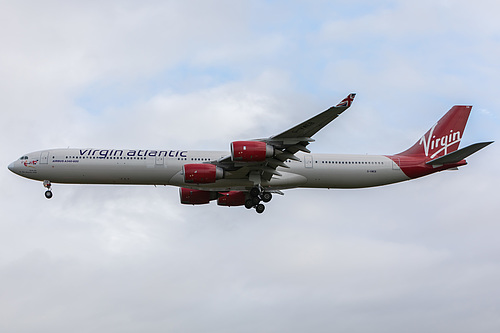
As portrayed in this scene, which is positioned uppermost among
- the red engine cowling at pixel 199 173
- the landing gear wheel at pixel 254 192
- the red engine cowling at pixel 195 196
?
the red engine cowling at pixel 195 196

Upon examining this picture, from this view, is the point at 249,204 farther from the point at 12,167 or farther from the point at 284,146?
the point at 12,167

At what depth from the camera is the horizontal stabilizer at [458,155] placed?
172 feet

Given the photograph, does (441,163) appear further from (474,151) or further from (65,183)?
(65,183)

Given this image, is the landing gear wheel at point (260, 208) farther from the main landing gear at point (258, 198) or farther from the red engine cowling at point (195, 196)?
the red engine cowling at point (195, 196)

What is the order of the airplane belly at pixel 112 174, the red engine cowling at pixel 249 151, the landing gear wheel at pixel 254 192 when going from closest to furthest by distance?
the red engine cowling at pixel 249 151 → the airplane belly at pixel 112 174 → the landing gear wheel at pixel 254 192

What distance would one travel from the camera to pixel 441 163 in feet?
192

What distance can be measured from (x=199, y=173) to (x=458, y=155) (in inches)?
773

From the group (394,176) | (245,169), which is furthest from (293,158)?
(394,176)

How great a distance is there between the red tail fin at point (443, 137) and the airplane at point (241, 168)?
4.3 inches

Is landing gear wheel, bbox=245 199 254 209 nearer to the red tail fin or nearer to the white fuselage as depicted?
the white fuselage

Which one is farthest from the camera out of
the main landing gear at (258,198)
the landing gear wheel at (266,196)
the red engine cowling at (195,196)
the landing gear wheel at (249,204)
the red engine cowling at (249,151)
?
the red engine cowling at (195,196)

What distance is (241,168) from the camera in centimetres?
5403

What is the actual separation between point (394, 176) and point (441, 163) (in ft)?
12.4

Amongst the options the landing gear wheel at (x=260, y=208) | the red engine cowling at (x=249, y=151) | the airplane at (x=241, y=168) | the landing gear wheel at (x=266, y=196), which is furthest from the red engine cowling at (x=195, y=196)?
the red engine cowling at (x=249, y=151)
